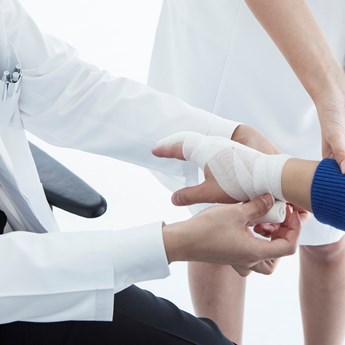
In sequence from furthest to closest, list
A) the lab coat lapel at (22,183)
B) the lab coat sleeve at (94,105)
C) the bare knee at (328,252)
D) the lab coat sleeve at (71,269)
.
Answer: the bare knee at (328,252)
the lab coat sleeve at (94,105)
the lab coat lapel at (22,183)
the lab coat sleeve at (71,269)

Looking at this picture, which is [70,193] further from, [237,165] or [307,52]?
[307,52]

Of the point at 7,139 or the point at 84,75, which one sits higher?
the point at 84,75

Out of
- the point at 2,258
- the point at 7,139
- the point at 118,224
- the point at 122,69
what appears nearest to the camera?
the point at 2,258

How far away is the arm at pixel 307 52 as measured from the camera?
120 centimetres

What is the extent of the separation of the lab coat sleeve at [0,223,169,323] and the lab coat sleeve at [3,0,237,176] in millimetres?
340

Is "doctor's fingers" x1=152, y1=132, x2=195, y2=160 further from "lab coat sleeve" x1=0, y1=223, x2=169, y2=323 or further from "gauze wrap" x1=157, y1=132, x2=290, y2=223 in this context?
"lab coat sleeve" x1=0, y1=223, x2=169, y2=323

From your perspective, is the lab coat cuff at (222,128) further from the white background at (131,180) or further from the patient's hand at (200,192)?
the white background at (131,180)

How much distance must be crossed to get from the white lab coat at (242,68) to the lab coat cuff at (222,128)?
236mm

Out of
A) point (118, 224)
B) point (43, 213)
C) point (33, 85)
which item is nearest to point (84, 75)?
point (33, 85)

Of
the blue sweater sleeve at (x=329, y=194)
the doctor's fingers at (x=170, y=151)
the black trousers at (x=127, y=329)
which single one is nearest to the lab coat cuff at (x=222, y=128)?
the doctor's fingers at (x=170, y=151)

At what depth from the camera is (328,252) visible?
168 centimetres

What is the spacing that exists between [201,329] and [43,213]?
33 cm

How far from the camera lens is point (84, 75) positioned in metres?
1.36

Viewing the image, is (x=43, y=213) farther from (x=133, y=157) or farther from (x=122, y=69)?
(x=122, y=69)
